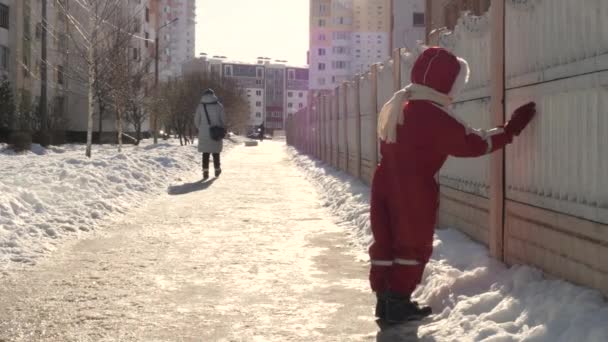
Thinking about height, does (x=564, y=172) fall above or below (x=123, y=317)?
above

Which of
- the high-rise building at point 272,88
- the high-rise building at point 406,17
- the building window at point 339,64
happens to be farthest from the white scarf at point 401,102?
the high-rise building at point 272,88

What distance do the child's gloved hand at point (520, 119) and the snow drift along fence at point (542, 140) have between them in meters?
0.06

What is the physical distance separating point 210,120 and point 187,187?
2.17 metres

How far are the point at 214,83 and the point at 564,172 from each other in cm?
4337

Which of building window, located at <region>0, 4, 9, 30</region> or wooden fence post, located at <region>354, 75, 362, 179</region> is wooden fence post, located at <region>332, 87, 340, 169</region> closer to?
wooden fence post, located at <region>354, 75, 362, 179</region>

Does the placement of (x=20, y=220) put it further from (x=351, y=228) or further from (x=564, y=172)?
(x=564, y=172)

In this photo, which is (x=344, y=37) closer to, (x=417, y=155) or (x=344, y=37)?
(x=344, y=37)

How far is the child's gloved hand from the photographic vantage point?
4035 millimetres

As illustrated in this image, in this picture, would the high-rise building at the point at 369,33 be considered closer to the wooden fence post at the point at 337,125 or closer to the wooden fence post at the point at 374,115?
the wooden fence post at the point at 337,125

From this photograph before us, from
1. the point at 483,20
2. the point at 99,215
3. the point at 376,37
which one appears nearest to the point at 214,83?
the point at 99,215

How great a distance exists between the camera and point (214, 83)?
151 ft

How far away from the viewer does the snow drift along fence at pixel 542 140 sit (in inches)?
134

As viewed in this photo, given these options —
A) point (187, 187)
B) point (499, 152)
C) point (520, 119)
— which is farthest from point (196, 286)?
point (187, 187)

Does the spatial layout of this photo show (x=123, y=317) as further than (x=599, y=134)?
Yes
